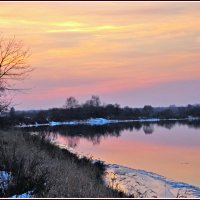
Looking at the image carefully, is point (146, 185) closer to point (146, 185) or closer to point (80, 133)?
point (146, 185)

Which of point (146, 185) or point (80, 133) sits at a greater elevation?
point (80, 133)

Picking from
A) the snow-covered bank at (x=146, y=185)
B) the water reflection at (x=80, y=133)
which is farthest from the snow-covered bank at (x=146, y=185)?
the water reflection at (x=80, y=133)

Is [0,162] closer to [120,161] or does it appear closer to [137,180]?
[137,180]

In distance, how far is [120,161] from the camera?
1014 inches

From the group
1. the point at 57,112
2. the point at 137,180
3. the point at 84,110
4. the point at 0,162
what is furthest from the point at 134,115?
the point at 0,162

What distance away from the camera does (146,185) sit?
53.0 ft

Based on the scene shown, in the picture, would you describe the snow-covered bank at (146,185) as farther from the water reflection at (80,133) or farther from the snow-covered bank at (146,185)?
the water reflection at (80,133)

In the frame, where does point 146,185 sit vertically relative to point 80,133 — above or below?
below

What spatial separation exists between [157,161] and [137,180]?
8231 millimetres

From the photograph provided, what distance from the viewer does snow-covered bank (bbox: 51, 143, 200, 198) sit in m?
14.0

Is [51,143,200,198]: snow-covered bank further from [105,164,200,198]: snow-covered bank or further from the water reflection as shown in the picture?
the water reflection

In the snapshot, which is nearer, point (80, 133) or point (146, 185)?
point (146, 185)

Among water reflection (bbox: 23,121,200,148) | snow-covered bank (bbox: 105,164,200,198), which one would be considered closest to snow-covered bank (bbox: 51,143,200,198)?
snow-covered bank (bbox: 105,164,200,198)

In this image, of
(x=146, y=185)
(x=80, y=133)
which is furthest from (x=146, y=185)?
(x=80, y=133)
